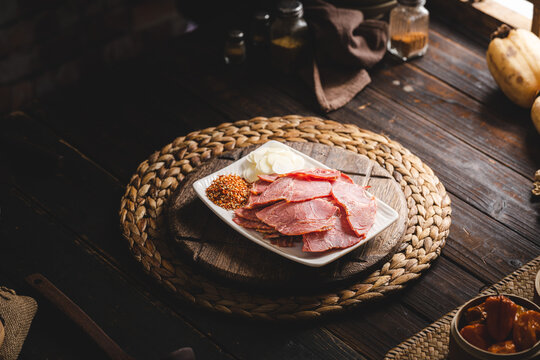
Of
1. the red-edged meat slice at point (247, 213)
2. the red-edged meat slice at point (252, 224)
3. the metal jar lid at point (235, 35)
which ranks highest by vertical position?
the metal jar lid at point (235, 35)

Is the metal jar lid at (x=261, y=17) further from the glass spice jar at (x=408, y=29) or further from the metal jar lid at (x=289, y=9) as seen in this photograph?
the glass spice jar at (x=408, y=29)

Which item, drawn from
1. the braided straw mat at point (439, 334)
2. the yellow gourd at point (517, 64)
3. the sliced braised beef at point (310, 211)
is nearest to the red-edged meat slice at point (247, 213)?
the sliced braised beef at point (310, 211)

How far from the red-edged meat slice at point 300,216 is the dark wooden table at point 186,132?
0.20 metres

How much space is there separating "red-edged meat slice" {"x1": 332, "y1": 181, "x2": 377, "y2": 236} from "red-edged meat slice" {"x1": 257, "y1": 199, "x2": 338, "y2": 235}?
0.03m

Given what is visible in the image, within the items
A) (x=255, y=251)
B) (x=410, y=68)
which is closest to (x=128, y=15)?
(x=410, y=68)

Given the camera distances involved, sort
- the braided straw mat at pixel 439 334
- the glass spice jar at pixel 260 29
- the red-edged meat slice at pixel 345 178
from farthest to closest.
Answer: the glass spice jar at pixel 260 29, the red-edged meat slice at pixel 345 178, the braided straw mat at pixel 439 334

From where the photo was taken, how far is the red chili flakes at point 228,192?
4.45ft

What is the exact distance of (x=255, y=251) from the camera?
1315mm

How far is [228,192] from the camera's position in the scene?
1367 mm

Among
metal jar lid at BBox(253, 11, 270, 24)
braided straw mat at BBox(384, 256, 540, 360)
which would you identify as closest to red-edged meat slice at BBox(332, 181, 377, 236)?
braided straw mat at BBox(384, 256, 540, 360)

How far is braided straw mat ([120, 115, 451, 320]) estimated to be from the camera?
128cm

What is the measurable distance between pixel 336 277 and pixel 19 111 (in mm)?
1147

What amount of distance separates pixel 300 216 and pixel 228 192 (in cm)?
19

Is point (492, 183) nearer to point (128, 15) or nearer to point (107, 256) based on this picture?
point (107, 256)
